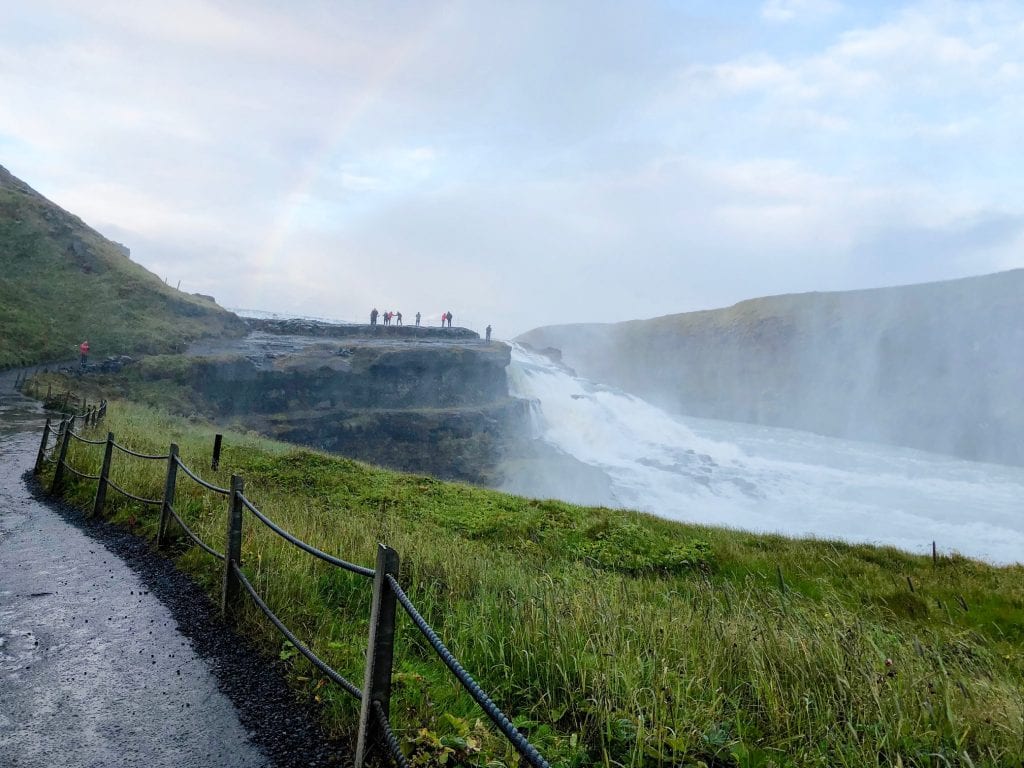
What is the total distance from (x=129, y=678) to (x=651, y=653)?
14.5 feet

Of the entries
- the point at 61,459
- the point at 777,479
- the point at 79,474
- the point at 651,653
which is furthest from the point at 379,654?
the point at 777,479

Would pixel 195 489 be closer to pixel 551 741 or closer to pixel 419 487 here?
pixel 419 487

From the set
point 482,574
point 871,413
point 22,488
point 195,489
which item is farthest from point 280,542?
point 871,413

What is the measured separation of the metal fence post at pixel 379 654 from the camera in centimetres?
316

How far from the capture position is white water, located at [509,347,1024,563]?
3541 centimetres

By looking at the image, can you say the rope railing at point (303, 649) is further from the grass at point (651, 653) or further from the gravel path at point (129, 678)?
the gravel path at point (129, 678)

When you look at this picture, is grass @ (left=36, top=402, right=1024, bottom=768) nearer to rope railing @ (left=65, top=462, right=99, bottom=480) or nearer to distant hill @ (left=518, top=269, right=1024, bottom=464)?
rope railing @ (left=65, top=462, right=99, bottom=480)

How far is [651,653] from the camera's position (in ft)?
14.8

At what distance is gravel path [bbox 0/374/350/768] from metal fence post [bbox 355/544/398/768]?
0.51m

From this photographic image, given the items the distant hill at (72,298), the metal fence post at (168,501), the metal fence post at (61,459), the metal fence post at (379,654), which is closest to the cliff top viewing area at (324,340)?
the distant hill at (72,298)

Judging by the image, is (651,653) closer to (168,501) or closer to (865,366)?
(168,501)

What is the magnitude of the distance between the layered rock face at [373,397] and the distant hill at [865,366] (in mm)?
55287

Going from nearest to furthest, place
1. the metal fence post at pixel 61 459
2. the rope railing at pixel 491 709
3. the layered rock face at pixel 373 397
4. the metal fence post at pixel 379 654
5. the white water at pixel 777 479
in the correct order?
the rope railing at pixel 491 709, the metal fence post at pixel 379 654, the metal fence post at pixel 61 459, the white water at pixel 777 479, the layered rock face at pixel 373 397

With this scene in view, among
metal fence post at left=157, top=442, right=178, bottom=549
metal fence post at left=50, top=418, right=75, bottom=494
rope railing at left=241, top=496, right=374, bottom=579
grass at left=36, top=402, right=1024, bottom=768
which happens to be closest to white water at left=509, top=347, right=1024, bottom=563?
grass at left=36, top=402, right=1024, bottom=768
